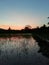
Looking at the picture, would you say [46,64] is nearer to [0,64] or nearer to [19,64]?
[19,64]

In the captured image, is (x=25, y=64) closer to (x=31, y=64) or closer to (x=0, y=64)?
(x=31, y=64)

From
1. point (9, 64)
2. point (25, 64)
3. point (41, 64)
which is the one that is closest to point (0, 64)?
point (9, 64)

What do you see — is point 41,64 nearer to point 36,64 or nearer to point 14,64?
point 36,64

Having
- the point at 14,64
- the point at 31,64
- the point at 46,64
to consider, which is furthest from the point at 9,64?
the point at 46,64

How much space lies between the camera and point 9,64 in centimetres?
1291

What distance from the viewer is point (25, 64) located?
13.0 m

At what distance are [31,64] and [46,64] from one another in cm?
100

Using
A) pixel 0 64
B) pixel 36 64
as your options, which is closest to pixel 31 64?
pixel 36 64

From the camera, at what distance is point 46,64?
1295 cm

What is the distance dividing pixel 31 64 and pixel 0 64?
2076 mm

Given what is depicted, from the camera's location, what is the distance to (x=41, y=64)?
509 inches

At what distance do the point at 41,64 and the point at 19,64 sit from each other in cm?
147

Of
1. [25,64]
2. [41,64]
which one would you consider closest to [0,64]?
[25,64]

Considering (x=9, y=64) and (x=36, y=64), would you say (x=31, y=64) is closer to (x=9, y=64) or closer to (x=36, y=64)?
(x=36, y=64)
